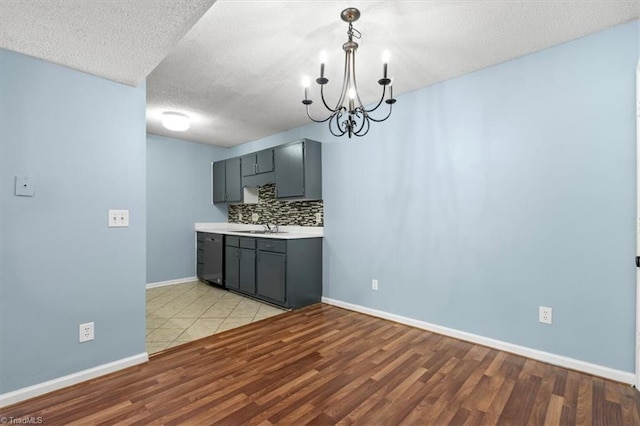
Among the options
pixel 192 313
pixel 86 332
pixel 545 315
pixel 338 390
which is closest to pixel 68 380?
pixel 86 332

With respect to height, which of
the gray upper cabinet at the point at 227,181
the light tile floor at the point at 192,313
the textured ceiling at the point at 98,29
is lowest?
the light tile floor at the point at 192,313

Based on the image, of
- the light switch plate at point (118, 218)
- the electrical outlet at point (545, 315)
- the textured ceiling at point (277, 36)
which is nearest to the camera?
the textured ceiling at point (277, 36)

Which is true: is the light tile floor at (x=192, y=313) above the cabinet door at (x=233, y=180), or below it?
below

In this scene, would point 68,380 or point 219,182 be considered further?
point 219,182

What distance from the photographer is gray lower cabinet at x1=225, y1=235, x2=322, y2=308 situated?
3486 mm

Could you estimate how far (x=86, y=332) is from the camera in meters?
2.01

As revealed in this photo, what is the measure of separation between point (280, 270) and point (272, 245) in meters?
0.34

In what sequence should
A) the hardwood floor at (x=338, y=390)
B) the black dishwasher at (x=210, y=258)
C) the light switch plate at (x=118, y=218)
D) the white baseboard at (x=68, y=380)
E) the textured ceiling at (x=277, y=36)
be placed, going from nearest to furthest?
the textured ceiling at (x=277, y=36), the hardwood floor at (x=338, y=390), the white baseboard at (x=68, y=380), the light switch plate at (x=118, y=218), the black dishwasher at (x=210, y=258)

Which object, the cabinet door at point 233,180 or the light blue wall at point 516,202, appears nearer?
the light blue wall at point 516,202

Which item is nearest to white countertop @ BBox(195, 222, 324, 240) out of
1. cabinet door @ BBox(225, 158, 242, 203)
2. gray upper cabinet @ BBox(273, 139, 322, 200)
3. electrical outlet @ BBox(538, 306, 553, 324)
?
gray upper cabinet @ BBox(273, 139, 322, 200)

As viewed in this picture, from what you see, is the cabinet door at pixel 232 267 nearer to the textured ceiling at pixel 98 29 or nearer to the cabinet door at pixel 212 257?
the cabinet door at pixel 212 257

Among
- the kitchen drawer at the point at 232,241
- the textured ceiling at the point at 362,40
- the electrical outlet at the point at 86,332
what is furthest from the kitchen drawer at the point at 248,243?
the electrical outlet at the point at 86,332

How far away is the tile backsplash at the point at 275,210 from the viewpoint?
4133 millimetres

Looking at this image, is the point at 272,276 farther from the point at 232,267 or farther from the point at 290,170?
the point at 290,170
